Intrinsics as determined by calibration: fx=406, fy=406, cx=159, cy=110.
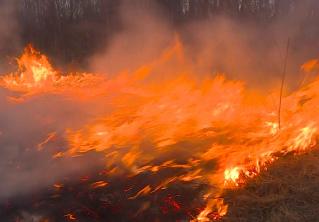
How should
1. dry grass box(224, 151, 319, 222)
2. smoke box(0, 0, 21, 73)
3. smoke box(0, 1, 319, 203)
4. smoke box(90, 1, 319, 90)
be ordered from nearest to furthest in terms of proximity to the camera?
dry grass box(224, 151, 319, 222), smoke box(0, 1, 319, 203), smoke box(90, 1, 319, 90), smoke box(0, 0, 21, 73)

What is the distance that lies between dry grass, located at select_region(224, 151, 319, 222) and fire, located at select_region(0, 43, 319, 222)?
0.16m

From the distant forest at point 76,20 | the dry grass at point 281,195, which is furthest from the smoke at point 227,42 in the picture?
the dry grass at point 281,195

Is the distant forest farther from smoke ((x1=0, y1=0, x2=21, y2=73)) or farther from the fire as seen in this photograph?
the fire

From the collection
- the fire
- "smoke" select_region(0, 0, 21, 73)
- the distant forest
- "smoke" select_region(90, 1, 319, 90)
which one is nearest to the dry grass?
the fire

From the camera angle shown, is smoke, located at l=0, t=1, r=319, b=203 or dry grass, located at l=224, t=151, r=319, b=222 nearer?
dry grass, located at l=224, t=151, r=319, b=222

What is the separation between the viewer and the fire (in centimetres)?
605

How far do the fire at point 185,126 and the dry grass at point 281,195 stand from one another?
0.16 metres

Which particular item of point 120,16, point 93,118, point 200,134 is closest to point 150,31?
point 120,16

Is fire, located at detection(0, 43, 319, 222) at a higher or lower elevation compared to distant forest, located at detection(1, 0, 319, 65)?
lower

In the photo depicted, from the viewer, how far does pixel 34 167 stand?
6.95 meters

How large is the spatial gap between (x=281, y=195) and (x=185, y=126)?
244cm

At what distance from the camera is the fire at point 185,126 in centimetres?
605

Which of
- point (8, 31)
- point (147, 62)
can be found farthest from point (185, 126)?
point (8, 31)

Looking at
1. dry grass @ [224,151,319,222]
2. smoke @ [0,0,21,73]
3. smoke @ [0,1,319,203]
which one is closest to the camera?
dry grass @ [224,151,319,222]
